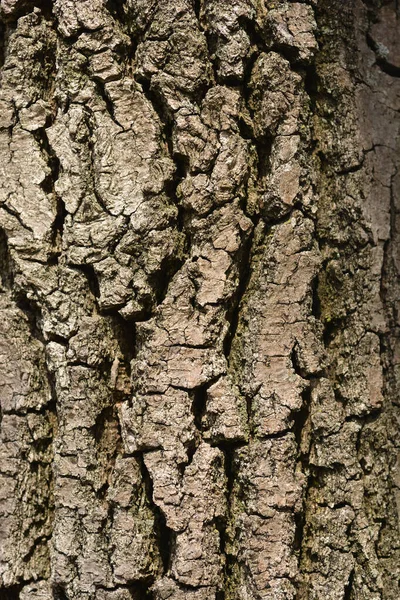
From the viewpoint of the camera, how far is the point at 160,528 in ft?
4.85

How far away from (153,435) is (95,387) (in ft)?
0.57

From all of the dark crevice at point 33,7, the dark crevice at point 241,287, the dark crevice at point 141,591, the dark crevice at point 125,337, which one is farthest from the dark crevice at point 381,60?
the dark crevice at point 141,591

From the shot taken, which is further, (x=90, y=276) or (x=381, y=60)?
(x=381, y=60)

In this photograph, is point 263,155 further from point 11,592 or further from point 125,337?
point 11,592

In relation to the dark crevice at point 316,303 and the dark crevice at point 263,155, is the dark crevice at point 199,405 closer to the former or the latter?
the dark crevice at point 316,303

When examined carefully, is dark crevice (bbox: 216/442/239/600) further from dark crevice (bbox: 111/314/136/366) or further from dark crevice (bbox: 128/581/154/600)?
dark crevice (bbox: 111/314/136/366)

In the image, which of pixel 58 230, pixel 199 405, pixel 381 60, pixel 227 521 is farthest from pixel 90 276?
pixel 381 60

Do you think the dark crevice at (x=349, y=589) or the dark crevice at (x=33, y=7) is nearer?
the dark crevice at (x=349, y=589)

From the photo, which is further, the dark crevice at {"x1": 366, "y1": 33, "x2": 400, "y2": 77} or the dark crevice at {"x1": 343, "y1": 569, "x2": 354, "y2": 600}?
the dark crevice at {"x1": 366, "y1": 33, "x2": 400, "y2": 77}

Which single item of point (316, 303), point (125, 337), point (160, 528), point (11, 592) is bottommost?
point (11, 592)

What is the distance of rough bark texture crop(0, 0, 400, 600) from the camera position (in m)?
1.46

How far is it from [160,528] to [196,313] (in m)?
0.48

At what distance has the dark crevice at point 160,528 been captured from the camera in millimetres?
1470

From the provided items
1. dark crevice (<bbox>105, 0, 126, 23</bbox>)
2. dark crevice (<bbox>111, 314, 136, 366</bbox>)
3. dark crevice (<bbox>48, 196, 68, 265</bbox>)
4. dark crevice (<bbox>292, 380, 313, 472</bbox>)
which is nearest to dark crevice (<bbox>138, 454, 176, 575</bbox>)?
dark crevice (<bbox>111, 314, 136, 366</bbox>)
